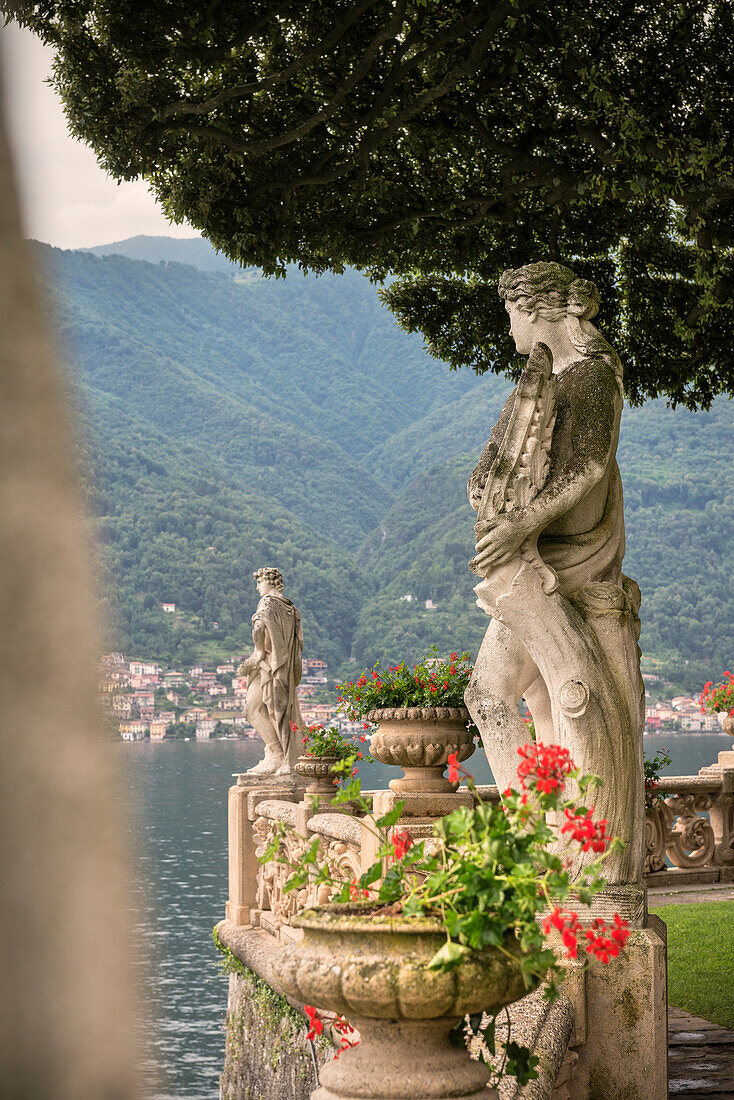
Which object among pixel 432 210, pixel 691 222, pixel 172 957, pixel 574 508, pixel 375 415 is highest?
pixel 375 415

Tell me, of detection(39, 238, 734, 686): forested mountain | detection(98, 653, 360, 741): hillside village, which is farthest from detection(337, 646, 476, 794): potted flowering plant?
detection(98, 653, 360, 741): hillside village

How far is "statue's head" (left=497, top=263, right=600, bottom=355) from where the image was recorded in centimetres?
421

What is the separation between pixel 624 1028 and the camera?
3678 mm

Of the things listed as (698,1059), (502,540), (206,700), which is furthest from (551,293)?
(206,700)

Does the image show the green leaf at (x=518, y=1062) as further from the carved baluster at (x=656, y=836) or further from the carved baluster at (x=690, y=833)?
the carved baluster at (x=690, y=833)

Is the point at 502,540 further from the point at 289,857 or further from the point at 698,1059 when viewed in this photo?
the point at 289,857

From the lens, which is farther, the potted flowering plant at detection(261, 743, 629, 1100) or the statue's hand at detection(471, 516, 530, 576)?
the statue's hand at detection(471, 516, 530, 576)

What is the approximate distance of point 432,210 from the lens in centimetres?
973

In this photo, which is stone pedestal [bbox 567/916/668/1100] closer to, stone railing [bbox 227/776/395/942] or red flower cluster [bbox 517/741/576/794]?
red flower cluster [bbox 517/741/576/794]

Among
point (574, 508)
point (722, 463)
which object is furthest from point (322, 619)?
point (574, 508)

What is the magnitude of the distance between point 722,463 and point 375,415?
30.6m

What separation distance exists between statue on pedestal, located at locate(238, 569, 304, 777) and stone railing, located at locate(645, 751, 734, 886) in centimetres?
380

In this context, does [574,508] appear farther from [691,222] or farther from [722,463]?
[722,463]

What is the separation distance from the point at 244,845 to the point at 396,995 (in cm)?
882
